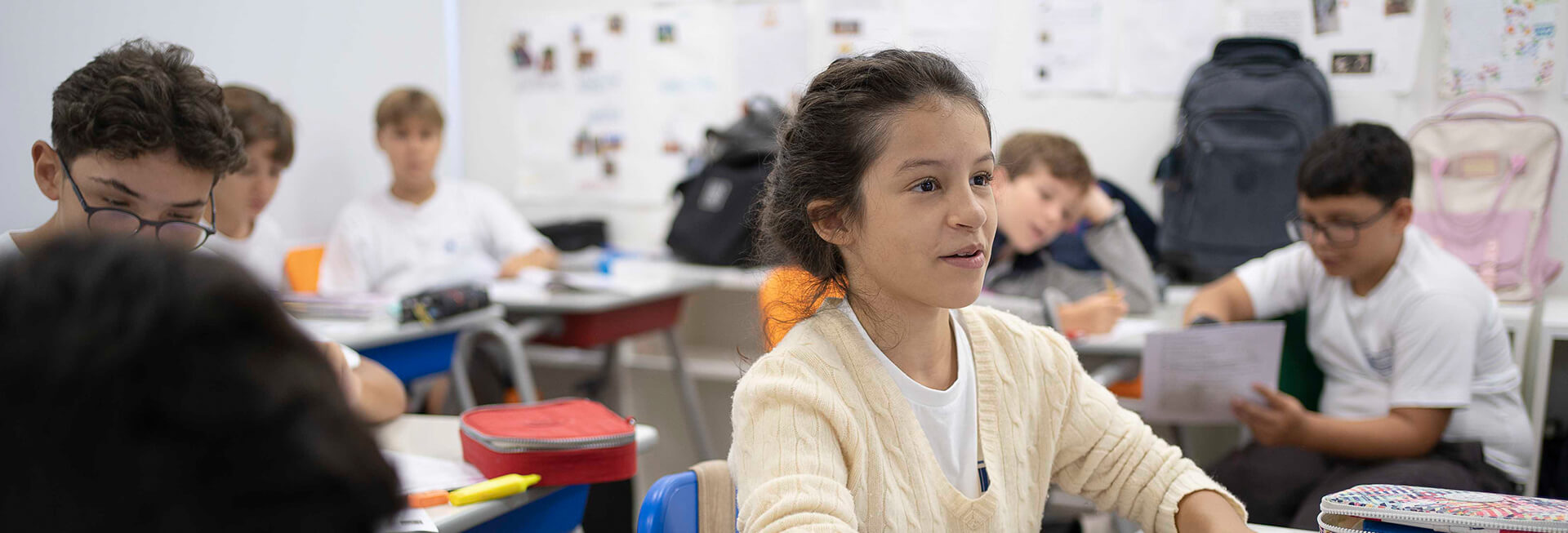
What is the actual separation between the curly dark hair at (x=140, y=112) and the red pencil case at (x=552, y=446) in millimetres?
501

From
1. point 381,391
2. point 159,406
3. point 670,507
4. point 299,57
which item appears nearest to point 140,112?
point 381,391

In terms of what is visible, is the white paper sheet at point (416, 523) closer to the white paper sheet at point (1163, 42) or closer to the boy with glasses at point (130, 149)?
the boy with glasses at point (130, 149)

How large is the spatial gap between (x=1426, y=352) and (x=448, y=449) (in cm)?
165

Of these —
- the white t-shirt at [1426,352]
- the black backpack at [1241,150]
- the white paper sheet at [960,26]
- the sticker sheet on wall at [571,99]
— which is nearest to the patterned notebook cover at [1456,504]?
the white t-shirt at [1426,352]

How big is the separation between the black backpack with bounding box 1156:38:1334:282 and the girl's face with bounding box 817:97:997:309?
2.05 m

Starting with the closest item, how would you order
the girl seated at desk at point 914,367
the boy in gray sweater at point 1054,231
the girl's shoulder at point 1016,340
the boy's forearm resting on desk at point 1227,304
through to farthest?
the girl seated at desk at point 914,367
the girl's shoulder at point 1016,340
the boy's forearm resting on desk at point 1227,304
the boy in gray sweater at point 1054,231

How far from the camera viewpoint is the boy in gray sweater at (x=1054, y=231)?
2.51 meters

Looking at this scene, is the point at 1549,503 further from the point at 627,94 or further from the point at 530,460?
the point at 627,94

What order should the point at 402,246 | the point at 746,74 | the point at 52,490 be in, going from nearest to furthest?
the point at 52,490
the point at 402,246
the point at 746,74

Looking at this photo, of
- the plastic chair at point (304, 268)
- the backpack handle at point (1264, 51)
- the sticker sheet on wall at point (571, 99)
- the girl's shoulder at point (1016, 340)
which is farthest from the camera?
the sticker sheet on wall at point (571, 99)

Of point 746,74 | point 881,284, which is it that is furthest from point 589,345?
point 881,284

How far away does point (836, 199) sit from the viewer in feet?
3.53

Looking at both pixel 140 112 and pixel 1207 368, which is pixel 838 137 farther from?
pixel 1207 368

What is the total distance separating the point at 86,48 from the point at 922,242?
199 centimetres
